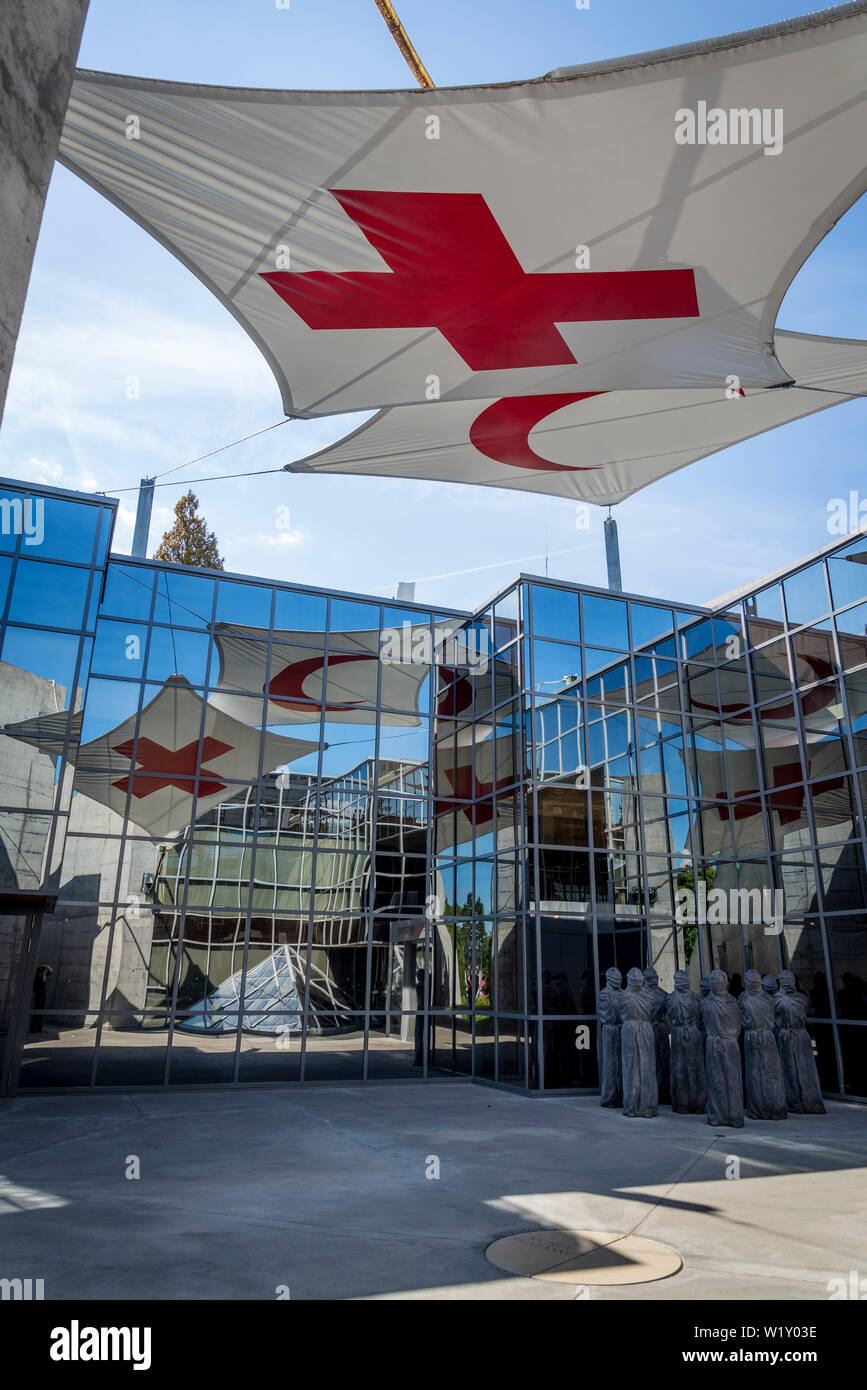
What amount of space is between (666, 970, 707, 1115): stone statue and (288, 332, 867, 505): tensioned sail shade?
22.2ft

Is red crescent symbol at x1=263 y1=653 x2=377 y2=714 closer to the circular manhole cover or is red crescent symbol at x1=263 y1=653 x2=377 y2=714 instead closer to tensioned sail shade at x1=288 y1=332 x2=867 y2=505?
tensioned sail shade at x1=288 y1=332 x2=867 y2=505

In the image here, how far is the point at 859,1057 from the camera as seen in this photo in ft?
40.2

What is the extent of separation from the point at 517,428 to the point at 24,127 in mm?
8429

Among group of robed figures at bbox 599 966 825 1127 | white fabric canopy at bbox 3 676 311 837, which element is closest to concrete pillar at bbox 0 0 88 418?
group of robed figures at bbox 599 966 825 1127

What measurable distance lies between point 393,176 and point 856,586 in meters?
10.4

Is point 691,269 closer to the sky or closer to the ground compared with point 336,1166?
closer to the sky

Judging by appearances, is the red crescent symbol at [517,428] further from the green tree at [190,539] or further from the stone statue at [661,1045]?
the green tree at [190,539]

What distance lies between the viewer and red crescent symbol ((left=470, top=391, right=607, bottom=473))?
902cm

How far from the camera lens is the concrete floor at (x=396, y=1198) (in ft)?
15.2

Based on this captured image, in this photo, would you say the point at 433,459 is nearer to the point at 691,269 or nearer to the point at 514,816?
the point at 691,269

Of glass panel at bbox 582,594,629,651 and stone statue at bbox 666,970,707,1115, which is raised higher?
glass panel at bbox 582,594,629,651

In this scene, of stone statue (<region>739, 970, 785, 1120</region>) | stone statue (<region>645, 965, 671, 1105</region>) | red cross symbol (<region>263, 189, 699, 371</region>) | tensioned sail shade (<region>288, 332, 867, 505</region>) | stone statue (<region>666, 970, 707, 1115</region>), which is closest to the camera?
red cross symbol (<region>263, 189, 699, 371</region>)

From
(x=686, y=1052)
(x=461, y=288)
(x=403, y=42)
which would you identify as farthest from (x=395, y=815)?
(x=403, y=42)
